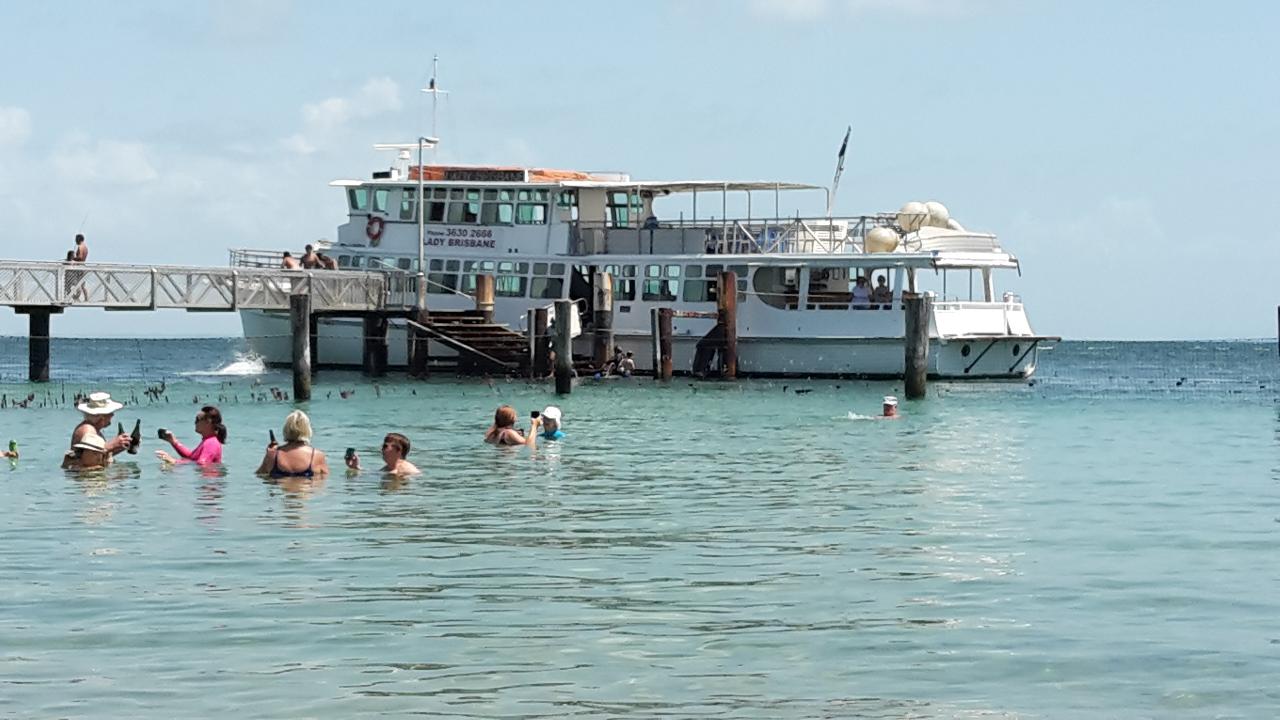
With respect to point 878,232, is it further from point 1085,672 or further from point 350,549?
point 1085,672

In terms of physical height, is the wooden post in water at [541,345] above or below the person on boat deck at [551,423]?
above

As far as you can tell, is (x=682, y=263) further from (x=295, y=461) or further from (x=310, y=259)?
(x=295, y=461)

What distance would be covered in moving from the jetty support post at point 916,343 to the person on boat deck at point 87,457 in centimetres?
2240

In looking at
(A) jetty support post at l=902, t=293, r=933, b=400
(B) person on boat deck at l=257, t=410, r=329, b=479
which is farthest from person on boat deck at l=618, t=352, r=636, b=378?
(B) person on boat deck at l=257, t=410, r=329, b=479

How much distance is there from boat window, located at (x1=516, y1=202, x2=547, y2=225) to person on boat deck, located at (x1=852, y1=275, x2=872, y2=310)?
29.8 feet

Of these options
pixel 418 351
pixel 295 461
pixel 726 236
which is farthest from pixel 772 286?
pixel 295 461

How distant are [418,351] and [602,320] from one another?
486 cm

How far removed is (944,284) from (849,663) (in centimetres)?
4225

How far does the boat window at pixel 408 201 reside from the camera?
5562 cm

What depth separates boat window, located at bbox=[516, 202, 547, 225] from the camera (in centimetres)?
5431

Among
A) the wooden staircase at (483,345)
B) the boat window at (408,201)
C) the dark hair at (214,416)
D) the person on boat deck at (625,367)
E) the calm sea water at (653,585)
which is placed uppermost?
the boat window at (408,201)

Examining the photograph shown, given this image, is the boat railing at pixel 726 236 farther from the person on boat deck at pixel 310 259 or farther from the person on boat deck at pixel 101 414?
the person on boat deck at pixel 101 414

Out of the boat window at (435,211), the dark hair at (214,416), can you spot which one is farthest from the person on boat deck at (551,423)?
the boat window at (435,211)

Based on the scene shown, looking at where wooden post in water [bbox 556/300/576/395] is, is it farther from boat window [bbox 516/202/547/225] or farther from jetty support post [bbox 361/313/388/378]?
boat window [bbox 516/202/547/225]
